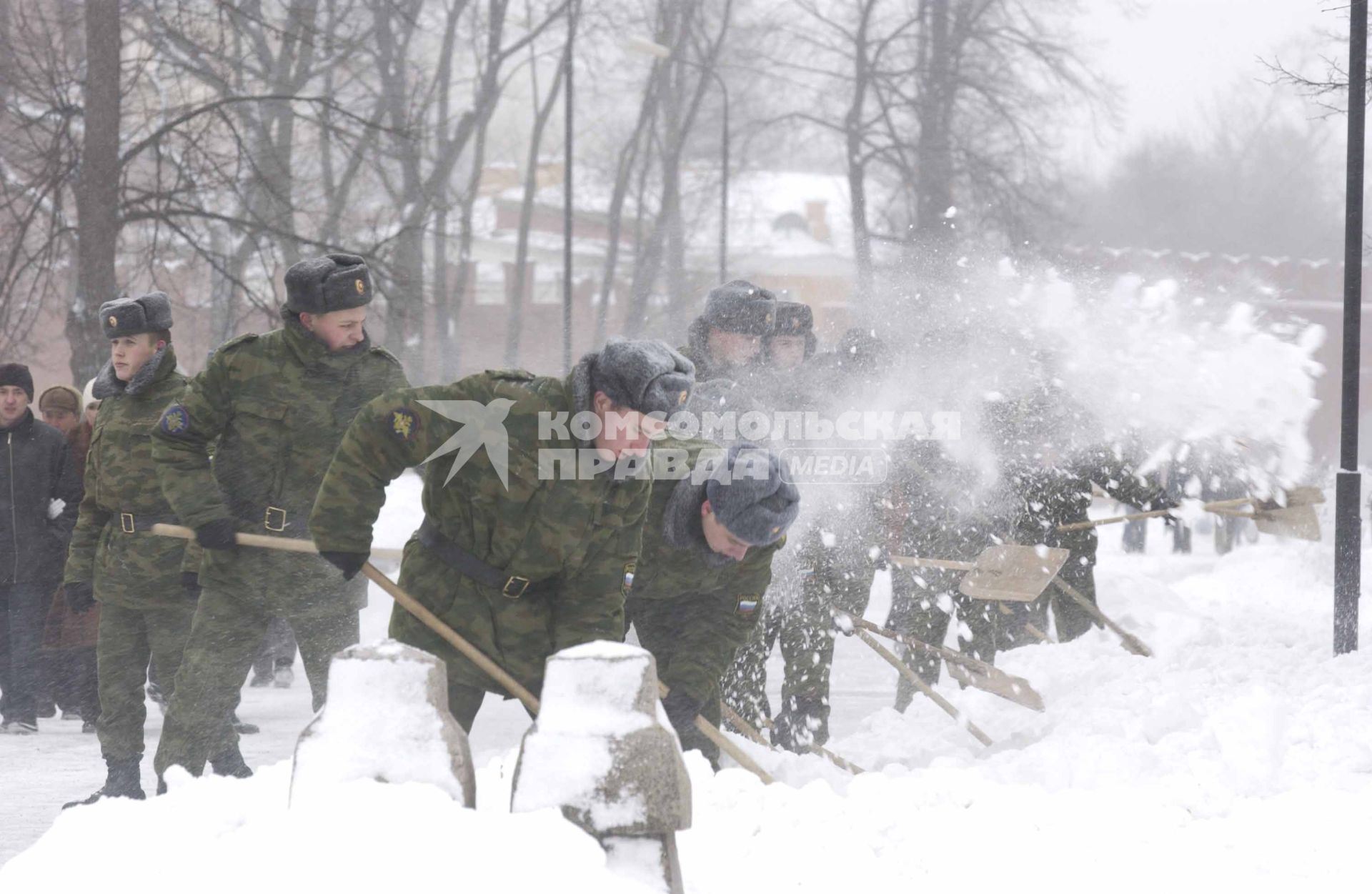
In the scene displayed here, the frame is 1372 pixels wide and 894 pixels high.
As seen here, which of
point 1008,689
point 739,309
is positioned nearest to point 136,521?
point 739,309

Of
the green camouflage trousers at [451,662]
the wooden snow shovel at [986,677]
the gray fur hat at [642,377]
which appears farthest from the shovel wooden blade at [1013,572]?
the gray fur hat at [642,377]

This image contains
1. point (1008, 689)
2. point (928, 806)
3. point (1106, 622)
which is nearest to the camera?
point (928, 806)

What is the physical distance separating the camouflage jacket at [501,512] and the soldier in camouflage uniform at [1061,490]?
3981mm

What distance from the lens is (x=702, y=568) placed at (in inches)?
170

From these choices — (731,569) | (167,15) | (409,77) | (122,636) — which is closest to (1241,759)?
(731,569)

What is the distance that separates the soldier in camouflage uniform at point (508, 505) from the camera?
3539 mm

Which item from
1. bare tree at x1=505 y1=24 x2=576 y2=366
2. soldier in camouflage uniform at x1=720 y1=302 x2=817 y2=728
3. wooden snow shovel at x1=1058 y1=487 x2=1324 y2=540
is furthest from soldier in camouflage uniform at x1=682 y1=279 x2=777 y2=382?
bare tree at x1=505 y1=24 x2=576 y2=366

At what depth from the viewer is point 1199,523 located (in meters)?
20.9

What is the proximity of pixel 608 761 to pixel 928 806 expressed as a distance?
5.27 feet

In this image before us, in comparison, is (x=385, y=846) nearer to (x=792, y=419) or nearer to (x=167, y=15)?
(x=792, y=419)

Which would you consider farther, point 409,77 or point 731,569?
point 409,77

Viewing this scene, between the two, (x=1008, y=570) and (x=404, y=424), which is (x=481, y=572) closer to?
(x=404, y=424)

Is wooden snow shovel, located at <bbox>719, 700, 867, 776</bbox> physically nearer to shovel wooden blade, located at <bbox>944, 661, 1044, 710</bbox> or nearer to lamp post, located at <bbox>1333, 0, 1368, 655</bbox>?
shovel wooden blade, located at <bbox>944, 661, 1044, 710</bbox>

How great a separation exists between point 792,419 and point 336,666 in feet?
13.8
